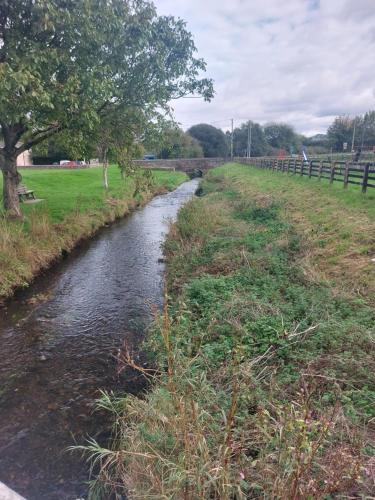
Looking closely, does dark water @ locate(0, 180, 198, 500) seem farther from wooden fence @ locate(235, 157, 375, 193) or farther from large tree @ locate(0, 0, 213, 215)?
wooden fence @ locate(235, 157, 375, 193)

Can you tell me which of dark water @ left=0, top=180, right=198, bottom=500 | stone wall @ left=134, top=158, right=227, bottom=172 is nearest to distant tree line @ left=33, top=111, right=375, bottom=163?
stone wall @ left=134, top=158, right=227, bottom=172

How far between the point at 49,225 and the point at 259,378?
1037 centimetres

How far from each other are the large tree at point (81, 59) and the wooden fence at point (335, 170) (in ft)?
24.2

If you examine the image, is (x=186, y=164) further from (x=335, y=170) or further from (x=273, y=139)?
(x=335, y=170)

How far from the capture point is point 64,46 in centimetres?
943

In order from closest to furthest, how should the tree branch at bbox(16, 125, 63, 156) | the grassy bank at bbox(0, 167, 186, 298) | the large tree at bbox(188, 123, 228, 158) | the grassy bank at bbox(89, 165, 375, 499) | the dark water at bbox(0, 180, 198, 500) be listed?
1. the grassy bank at bbox(89, 165, 375, 499)
2. the dark water at bbox(0, 180, 198, 500)
3. the grassy bank at bbox(0, 167, 186, 298)
4. the tree branch at bbox(16, 125, 63, 156)
5. the large tree at bbox(188, 123, 228, 158)

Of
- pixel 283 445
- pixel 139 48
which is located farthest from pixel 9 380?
pixel 139 48

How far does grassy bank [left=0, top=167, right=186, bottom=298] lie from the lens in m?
9.71

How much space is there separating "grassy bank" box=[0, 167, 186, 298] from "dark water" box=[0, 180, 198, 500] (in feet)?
1.84

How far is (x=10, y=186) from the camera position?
1271 cm

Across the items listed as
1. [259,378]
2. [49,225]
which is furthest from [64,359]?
[49,225]

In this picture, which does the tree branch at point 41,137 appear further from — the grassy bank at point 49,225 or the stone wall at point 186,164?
the stone wall at point 186,164

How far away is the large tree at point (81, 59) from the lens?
316 inches

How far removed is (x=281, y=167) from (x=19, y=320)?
25504 millimetres
